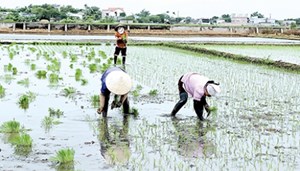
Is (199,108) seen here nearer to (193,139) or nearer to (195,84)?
(195,84)

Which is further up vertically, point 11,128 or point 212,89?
point 212,89

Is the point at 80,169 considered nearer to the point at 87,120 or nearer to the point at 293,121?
the point at 87,120

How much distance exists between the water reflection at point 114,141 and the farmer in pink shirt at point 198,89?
2.71ft

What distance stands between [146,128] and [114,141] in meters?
0.70

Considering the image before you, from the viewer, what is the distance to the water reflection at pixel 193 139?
5277mm

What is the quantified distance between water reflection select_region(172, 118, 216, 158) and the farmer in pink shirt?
0.21 metres

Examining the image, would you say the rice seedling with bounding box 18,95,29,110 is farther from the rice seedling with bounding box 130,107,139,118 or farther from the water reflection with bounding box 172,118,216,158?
the water reflection with bounding box 172,118,216,158

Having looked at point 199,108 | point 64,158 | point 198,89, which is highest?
point 198,89

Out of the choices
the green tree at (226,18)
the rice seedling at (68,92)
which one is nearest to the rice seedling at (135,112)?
the rice seedling at (68,92)

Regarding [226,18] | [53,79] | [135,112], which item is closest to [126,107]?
[135,112]

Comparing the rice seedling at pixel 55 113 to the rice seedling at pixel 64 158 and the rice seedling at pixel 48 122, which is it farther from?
the rice seedling at pixel 64 158

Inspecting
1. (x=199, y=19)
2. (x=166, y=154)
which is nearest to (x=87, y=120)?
(x=166, y=154)

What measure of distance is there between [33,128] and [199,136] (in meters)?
1.86

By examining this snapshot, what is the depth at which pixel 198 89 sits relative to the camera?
6.34 meters
